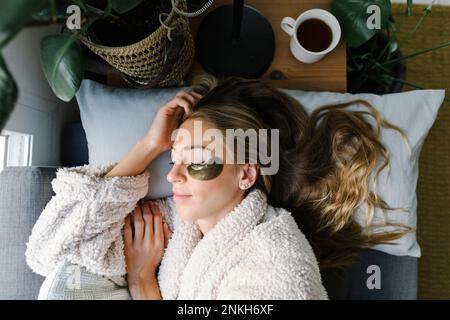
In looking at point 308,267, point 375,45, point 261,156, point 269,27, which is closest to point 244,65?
point 269,27

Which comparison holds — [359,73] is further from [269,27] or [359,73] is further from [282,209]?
[282,209]

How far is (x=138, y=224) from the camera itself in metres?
0.90

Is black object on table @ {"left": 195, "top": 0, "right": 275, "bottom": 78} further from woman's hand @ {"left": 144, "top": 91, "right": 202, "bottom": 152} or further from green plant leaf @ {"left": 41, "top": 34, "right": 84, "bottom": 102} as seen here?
green plant leaf @ {"left": 41, "top": 34, "right": 84, "bottom": 102}

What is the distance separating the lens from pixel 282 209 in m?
0.83

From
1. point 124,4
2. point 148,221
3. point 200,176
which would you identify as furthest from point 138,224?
point 124,4

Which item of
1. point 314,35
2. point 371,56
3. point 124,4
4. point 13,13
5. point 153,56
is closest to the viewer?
point 13,13

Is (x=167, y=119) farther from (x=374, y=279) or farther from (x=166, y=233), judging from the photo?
(x=374, y=279)

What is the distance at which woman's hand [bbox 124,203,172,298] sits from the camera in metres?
0.90

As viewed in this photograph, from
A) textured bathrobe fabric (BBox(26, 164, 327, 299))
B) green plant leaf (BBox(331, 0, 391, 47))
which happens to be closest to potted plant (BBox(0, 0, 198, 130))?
textured bathrobe fabric (BBox(26, 164, 327, 299))

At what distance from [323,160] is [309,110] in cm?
11

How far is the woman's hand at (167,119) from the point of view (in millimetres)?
820

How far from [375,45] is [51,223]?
83 cm

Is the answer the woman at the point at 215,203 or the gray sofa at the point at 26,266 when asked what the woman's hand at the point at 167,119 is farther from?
the gray sofa at the point at 26,266

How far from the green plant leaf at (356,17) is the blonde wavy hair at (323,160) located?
0.14 m
